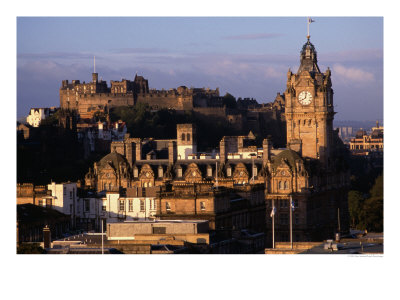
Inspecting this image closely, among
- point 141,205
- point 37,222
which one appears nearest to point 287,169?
point 141,205

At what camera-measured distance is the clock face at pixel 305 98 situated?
135 m

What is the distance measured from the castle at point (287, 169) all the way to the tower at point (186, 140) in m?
0.10

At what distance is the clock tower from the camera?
442 ft

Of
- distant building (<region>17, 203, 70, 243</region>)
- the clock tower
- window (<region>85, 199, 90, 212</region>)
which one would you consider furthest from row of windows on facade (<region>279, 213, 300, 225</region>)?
distant building (<region>17, 203, 70, 243</region>)

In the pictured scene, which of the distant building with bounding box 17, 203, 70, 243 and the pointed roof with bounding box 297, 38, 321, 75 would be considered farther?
the pointed roof with bounding box 297, 38, 321, 75

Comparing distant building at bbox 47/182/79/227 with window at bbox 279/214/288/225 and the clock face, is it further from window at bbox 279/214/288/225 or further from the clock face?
the clock face

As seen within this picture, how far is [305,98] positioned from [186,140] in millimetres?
15178

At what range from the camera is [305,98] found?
5310 inches

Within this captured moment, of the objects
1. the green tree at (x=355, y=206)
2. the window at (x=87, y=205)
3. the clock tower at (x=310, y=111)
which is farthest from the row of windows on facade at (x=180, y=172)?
the green tree at (x=355, y=206)

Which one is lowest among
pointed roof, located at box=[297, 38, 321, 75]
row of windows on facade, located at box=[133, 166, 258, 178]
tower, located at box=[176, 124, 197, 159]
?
row of windows on facade, located at box=[133, 166, 258, 178]

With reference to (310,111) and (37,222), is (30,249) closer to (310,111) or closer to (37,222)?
(37,222)

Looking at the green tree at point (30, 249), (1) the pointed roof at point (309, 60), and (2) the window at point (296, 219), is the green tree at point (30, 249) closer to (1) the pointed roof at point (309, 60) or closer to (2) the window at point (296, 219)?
(2) the window at point (296, 219)
